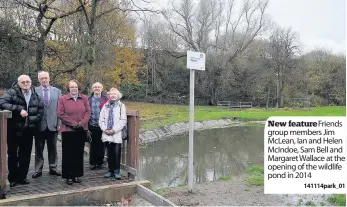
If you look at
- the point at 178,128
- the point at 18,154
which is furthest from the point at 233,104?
the point at 18,154

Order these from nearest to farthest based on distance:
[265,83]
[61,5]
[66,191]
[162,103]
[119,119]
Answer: [66,191] → [119,119] → [61,5] → [162,103] → [265,83]

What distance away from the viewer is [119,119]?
6.47 metres

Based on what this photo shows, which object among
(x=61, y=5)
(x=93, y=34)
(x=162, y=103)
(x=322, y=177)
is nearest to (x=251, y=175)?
(x=322, y=177)

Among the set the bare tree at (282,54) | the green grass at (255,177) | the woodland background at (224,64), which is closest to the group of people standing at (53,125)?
the green grass at (255,177)

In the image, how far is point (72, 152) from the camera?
6137mm

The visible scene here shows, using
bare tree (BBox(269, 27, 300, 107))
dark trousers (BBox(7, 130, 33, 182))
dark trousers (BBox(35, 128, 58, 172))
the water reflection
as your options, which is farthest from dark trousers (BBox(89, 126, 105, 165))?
bare tree (BBox(269, 27, 300, 107))

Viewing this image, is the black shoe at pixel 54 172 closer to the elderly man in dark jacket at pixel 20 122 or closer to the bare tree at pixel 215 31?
the elderly man in dark jacket at pixel 20 122

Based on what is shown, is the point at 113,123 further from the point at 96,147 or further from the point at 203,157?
the point at 203,157

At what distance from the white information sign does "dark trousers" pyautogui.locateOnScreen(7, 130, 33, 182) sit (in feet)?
9.76

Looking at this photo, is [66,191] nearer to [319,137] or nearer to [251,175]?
[319,137]

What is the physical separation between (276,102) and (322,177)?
3899 cm

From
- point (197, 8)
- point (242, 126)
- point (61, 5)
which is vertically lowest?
point (242, 126)

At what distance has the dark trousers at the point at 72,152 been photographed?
612cm

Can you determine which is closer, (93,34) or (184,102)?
(93,34)
